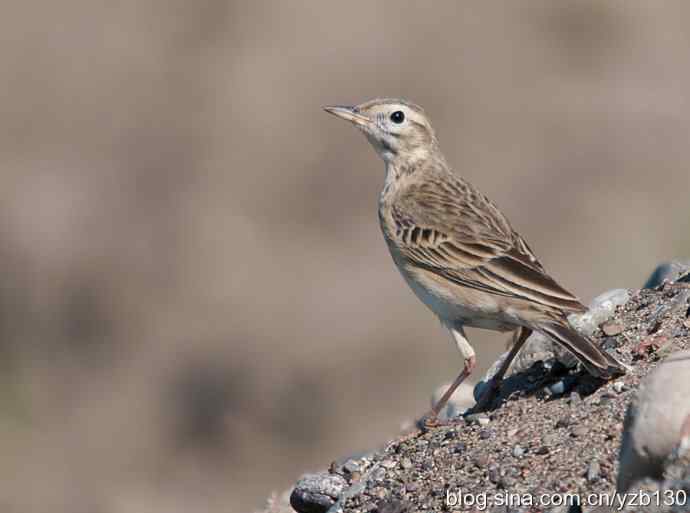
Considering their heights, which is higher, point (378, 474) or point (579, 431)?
point (579, 431)

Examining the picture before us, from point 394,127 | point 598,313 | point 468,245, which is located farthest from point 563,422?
point 394,127

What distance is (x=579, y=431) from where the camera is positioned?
7.43 m

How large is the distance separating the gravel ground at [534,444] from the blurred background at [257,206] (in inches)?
283

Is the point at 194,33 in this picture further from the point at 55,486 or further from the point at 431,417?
the point at 431,417

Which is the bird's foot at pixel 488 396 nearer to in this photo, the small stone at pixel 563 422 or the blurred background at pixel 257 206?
the small stone at pixel 563 422

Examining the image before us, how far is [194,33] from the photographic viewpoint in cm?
2369

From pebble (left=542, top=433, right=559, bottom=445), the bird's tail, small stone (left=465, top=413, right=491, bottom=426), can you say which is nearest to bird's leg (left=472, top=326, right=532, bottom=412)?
small stone (left=465, top=413, right=491, bottom=426)

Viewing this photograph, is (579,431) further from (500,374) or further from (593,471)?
(500,374)

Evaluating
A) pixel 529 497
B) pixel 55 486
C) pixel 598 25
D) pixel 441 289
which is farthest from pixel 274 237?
pixel 529 497

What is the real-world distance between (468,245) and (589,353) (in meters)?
1.49

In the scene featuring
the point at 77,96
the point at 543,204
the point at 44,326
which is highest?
the point at 77,96

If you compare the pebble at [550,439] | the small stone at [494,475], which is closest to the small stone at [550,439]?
the pebble at [550,439]

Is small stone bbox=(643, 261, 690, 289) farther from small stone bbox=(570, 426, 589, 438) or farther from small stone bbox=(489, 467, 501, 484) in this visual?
small stone bbox=(489, 467, 501, 484)

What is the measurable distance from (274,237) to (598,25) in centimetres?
815
